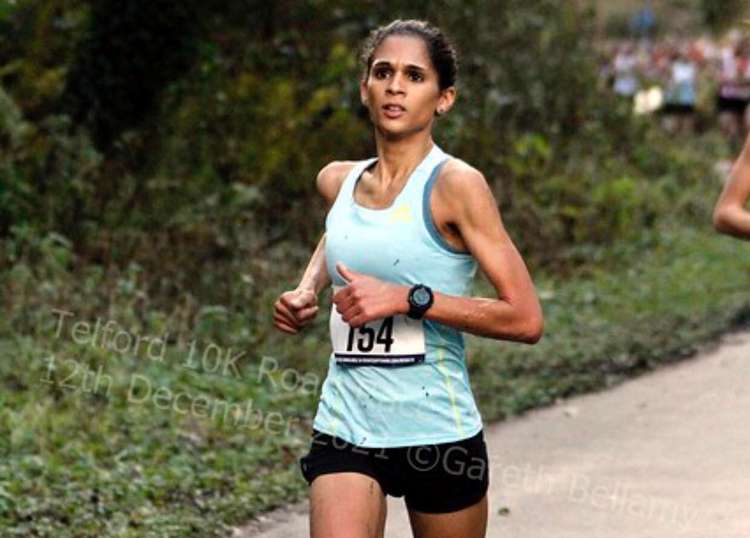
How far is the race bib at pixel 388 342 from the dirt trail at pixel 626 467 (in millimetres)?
2846

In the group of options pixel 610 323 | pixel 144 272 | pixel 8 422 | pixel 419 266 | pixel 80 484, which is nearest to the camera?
pixel 419 266

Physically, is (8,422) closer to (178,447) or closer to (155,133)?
(178,447)

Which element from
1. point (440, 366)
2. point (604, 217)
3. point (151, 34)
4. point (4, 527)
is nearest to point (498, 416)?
point (4, 527)

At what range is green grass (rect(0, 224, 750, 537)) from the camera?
8078 mm

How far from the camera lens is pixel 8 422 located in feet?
29.7

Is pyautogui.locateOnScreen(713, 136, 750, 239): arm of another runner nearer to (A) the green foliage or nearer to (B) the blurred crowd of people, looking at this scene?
(B) the blurred crowd of people

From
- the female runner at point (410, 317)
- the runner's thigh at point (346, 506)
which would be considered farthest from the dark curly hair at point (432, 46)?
the runner's thigh at point (346, 506)

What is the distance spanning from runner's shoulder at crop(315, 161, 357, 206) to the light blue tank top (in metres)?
0.26

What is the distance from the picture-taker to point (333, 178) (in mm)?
5398

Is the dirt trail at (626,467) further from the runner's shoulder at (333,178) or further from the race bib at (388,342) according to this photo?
the race bib at (388,342)

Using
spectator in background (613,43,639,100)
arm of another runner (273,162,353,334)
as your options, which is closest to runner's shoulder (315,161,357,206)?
arm of another runner (273,162,353,334)

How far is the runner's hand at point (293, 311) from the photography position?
16.9 feet

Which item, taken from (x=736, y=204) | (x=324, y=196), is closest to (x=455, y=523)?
(x=324, y=196)

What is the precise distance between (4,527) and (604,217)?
11.1 meters
